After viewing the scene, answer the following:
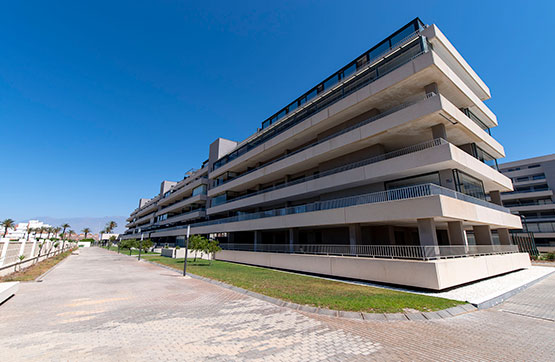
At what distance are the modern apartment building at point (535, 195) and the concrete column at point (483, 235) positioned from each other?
35813 mm

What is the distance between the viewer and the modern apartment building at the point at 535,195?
4461 cm

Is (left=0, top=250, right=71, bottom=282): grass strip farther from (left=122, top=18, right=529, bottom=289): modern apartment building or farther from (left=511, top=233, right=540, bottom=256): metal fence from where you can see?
(left=511, top=233, right=540, bottom=256): metal fence

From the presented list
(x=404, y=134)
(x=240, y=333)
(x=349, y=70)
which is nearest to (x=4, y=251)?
(x=240, y=333)

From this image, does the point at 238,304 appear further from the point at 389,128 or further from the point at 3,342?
the point at 389,128

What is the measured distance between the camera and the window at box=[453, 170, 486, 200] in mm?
16531

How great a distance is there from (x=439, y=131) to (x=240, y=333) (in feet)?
58.1

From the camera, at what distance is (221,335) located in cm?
560

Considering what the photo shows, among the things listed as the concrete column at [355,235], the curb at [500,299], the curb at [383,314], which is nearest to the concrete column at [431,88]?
the concrete column at [355,235]

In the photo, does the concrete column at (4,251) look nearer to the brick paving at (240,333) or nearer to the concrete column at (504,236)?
the brick paving at (240,333)

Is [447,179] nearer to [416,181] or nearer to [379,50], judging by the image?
[416,181]

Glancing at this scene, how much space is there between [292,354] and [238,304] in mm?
4327

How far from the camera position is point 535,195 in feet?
159

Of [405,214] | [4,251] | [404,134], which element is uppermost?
[404,134]

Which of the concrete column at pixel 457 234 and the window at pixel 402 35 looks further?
the window at pixel 402 35
